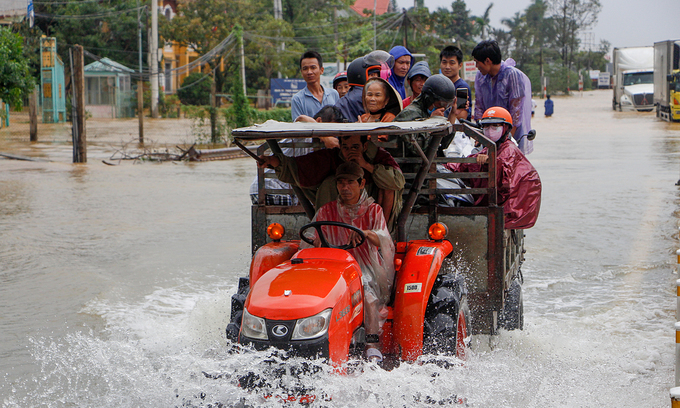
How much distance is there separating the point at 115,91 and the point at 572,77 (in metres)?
52.0

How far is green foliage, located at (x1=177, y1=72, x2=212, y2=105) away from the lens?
2089 inches

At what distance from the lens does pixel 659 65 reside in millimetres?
33656

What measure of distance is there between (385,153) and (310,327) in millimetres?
1600

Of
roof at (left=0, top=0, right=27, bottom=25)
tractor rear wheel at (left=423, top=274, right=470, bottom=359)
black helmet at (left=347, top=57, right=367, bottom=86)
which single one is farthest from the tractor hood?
roof at (left=0, top=0, right=27, bottom=25)

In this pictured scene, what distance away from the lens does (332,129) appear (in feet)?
12.5

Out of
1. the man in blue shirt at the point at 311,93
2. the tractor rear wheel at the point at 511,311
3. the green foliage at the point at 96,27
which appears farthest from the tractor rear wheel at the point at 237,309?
the green foliage at the point at 96,27

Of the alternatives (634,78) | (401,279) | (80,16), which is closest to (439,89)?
(401,279)

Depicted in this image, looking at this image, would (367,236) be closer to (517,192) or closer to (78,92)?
(517,192)

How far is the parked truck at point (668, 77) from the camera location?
101ft

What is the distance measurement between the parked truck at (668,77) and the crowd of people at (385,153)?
26236mm

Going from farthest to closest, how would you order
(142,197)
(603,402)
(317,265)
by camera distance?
(142,197) < (603,402) < (317,265)

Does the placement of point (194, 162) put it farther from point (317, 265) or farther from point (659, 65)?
point (659, 65)

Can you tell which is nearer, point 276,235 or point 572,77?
point 276,235

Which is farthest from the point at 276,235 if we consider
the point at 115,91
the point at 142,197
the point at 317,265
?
the point at 115,91
